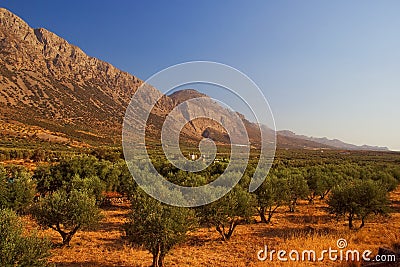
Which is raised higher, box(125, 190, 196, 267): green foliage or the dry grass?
box(125, 190, 196, 267): green foliage

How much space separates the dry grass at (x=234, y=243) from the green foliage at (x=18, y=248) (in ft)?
10.3

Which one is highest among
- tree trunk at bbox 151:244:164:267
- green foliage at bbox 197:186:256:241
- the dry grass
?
green foliage at bbox 197:186:256:241

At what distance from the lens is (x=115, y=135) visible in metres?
139

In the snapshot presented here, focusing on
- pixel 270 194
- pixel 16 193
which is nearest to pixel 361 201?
pixel 270 194

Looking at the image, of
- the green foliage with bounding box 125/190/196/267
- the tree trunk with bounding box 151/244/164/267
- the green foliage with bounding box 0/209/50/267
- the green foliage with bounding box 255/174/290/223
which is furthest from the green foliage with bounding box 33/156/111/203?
the green foliage with bounding box 0/209/50/267

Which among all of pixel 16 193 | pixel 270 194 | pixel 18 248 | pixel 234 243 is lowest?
pixel 234 243

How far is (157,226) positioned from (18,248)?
6.07 metres

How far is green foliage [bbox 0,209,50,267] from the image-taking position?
9.94m

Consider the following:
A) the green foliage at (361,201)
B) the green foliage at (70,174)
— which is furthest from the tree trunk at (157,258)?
the green foliage at (361,201)

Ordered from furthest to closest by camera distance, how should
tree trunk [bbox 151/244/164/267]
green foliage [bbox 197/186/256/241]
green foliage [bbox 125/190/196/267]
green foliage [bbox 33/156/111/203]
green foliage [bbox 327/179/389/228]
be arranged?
1. green foliage [bbox 33/156/111/203]
2. green foliage [bbox 327/179/389/228]
3. green foliage [bbox 197/186/256/241]
4. tree trunk [bbox 151/244/164/267]
5. green foliage [bbox 125/190/196/267]

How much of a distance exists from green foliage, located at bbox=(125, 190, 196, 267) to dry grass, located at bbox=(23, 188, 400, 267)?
1.65m

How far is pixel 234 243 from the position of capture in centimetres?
1983

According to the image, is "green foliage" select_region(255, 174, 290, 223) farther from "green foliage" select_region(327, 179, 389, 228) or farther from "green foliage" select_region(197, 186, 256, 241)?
"green foliage" select_region(327, 179, 389, 228)

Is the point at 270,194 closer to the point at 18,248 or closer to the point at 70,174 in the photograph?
the point at 18,248
